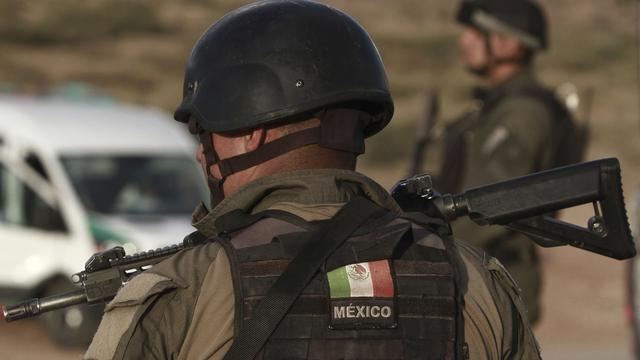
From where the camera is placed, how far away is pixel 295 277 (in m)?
2.75

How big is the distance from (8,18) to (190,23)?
19.8 ft

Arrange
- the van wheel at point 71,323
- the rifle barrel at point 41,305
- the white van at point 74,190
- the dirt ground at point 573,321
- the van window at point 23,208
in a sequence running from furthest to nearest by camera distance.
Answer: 1. the van window at point 23,208
2. the dirt ground at point 573,321
3. the white van at point 74,190
4. the van wheel at point 71,323
5. the rifle barrel at point 41,305

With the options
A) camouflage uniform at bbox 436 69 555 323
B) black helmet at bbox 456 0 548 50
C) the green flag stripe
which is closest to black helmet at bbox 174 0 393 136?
the green flag stripe

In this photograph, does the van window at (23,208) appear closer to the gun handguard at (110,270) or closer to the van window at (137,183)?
the van window at (137,183)

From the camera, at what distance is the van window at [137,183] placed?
1185 centimetres

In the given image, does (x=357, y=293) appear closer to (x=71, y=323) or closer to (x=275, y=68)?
(x=275, y=68)

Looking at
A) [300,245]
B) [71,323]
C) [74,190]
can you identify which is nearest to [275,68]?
[300,245]

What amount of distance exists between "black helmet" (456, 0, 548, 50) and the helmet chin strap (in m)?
3.67

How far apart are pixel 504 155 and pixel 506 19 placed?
2.77 ft

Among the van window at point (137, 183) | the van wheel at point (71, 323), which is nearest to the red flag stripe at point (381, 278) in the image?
the van wheel at point (71, 323)

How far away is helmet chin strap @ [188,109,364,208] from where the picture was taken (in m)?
2.93

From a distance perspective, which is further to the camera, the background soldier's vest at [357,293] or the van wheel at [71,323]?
the van wheel at [71,323]

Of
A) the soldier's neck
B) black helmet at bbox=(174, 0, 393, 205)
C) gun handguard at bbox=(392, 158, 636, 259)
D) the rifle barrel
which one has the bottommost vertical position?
the rifle barrel

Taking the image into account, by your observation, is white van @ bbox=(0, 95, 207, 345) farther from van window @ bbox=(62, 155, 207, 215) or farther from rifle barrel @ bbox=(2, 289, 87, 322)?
rifle barrel @ bbox=(2, 289, 87, 322)
